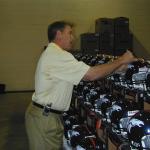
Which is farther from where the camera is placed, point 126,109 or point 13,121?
point 13,121

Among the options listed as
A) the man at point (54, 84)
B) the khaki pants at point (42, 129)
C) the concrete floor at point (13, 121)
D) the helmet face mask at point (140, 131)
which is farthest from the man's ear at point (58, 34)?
the concrete floor at point (13, 121)

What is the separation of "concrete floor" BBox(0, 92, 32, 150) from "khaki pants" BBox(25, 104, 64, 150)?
8.62ft

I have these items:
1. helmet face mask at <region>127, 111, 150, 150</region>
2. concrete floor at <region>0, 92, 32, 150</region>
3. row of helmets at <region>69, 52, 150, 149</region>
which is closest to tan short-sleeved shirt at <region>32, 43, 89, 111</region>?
row of helmets at <region>69, 52, 150, 149</region>

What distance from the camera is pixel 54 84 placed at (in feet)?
12.4

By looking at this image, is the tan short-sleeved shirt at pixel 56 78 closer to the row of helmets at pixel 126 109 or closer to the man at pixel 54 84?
the man at pixel 54 84

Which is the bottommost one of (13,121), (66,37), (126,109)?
(13,121)

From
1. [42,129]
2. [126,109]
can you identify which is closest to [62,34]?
[42,129]

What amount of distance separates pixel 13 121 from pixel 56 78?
16.1ft

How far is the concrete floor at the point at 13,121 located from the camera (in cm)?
680

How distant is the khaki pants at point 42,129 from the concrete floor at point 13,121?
8.62ft

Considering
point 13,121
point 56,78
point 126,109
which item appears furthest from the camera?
point 13,121

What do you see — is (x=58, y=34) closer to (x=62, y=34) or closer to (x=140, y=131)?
(x=62, y=34)

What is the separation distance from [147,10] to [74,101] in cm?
776

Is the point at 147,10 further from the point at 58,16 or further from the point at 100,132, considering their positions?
the point at 100,132
